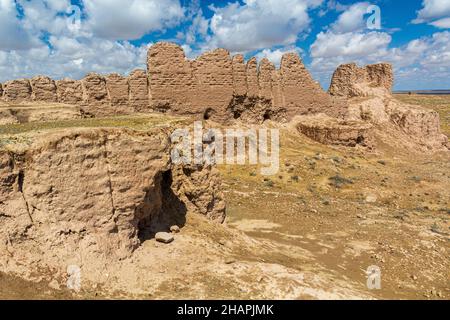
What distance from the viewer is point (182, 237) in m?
9.45

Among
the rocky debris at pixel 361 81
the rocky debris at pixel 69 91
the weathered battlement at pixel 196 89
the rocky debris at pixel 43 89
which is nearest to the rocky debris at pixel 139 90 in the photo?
the weathered battlement at pixel 196 89

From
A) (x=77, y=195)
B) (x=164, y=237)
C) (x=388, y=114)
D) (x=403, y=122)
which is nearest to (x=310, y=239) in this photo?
(x=164, y=237)

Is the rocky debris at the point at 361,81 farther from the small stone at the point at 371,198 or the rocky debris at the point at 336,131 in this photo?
the small stone at the point at 371,198

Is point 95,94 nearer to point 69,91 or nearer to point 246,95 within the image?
point 69,91

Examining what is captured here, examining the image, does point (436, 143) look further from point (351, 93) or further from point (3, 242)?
point (3, 242)

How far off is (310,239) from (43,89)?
14.8 m

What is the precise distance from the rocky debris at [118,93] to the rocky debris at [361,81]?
62.6 ft

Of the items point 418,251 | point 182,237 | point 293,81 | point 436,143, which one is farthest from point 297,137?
point 182,237

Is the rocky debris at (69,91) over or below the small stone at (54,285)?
over

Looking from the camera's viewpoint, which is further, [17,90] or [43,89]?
[43,89]

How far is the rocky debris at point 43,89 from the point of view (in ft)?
63.7

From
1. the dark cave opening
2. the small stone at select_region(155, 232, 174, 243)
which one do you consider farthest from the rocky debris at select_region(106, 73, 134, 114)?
the small stone at select_region(155, 232, 174, 243)

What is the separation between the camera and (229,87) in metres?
24.4

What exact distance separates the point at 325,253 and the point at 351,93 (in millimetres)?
24289
